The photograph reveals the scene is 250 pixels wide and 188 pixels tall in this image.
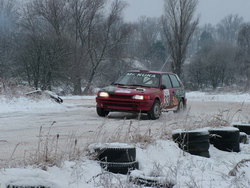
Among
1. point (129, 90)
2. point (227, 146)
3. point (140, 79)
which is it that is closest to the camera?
point (227, 146)

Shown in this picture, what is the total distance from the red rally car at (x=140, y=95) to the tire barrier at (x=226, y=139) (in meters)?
3.73

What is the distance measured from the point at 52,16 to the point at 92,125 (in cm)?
2975

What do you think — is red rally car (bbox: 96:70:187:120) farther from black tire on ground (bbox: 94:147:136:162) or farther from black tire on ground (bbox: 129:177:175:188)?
black tire on ground (bbox: 129:177:175:188)

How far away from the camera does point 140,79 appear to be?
13.0 m

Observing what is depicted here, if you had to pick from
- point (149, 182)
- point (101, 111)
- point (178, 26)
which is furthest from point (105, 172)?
point (178, 26)

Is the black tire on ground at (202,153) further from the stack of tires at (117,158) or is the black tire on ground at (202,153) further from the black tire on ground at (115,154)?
the black tire on ground at (115,154)

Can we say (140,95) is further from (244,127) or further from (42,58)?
(42,58)

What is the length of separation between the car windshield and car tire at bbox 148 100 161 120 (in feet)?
2.71

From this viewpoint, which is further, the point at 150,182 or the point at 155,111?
the point at 155,111

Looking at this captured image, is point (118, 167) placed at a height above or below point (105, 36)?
below

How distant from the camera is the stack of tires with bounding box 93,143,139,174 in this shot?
5168 millimetres

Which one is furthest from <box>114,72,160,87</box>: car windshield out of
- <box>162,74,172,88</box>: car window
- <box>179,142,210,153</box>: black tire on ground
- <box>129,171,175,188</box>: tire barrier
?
<box>129,171,175,188</box>: tire barrier

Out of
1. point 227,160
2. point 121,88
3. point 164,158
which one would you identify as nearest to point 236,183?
point 164,158

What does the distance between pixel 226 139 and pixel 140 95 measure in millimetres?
4185
